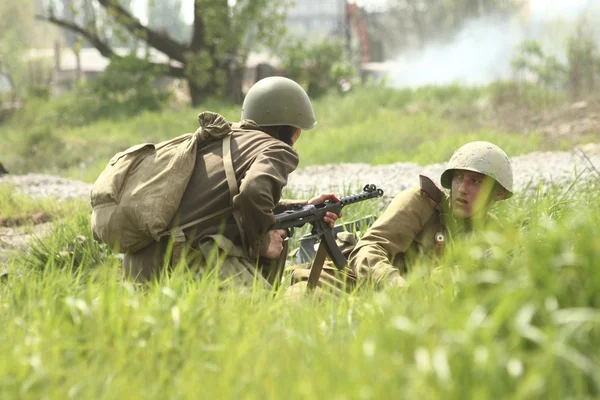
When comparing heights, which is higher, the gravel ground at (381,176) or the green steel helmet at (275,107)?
the green steel helmet at (275,107)

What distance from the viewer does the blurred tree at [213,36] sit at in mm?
22453

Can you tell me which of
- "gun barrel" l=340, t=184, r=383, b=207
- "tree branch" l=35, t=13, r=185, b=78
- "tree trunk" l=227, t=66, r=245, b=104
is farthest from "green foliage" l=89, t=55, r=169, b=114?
"gun barrel" l=340, t=184, r=383, b=207

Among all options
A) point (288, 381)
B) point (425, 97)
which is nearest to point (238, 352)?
point (288, 381)

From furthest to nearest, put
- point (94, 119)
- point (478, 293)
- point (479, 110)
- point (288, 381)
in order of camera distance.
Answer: point (94, 119)
point (479, 110)
point (478, 293)
point (288, 381)

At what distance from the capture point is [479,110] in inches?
740

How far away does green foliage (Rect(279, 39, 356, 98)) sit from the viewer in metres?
24.4

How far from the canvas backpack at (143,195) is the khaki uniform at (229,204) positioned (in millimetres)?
54

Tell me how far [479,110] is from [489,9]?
27840 millimetres

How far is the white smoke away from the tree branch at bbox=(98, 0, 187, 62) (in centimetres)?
967

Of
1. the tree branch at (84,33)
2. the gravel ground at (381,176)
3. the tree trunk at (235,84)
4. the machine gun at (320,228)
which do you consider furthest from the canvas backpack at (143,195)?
the tree branch at (84,33)

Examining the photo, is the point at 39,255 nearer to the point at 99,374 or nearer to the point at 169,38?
the point at 99,374

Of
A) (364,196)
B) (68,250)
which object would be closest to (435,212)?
(364,196)

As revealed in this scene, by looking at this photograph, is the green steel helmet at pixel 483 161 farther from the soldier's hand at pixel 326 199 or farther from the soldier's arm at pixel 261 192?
the soldier's arm at pixel 261 192

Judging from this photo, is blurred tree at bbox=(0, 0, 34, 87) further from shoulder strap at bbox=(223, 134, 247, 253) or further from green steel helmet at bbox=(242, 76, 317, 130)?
shoulder strap at bbox=(223, 134, 247, 253)
